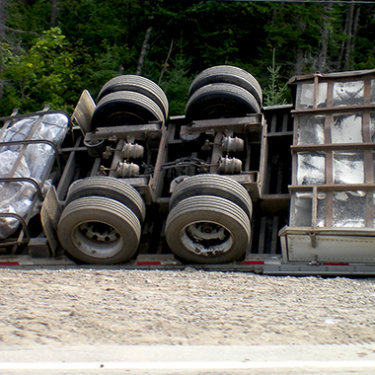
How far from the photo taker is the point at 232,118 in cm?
869

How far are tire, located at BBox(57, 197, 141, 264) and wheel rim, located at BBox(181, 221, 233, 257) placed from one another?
2.15 feet

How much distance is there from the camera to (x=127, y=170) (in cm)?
835

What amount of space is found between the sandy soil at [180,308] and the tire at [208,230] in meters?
0.37

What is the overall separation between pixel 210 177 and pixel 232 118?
150 centimetres

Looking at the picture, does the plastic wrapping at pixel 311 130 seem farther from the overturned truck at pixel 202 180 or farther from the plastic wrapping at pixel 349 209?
the plastic wrapping at pixel 349 209

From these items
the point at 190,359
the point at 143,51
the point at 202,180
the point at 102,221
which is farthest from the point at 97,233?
the point at 143,51

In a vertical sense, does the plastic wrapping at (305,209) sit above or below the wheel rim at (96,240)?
above

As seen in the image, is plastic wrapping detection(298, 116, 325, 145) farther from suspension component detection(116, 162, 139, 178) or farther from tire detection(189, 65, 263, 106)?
suspension component detection(116, 162, 139, 178)

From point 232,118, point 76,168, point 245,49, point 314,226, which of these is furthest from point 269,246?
point 245,49

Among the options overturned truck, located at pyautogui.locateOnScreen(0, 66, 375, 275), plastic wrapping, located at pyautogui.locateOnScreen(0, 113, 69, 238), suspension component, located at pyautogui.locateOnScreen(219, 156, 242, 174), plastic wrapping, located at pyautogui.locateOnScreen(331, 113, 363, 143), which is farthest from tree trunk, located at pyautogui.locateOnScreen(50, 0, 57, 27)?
plastic wrapping, located at pyautogui.locateOnScreen(331, 113, 363, 143)

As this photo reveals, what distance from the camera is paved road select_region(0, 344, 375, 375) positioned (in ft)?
14.0

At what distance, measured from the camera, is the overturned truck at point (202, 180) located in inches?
284

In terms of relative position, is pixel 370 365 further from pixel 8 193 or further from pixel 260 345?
pixel 8 193

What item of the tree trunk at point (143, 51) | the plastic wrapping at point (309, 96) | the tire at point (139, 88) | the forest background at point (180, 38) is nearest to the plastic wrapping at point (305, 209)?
the plastic wrapping at point (309, 96)
